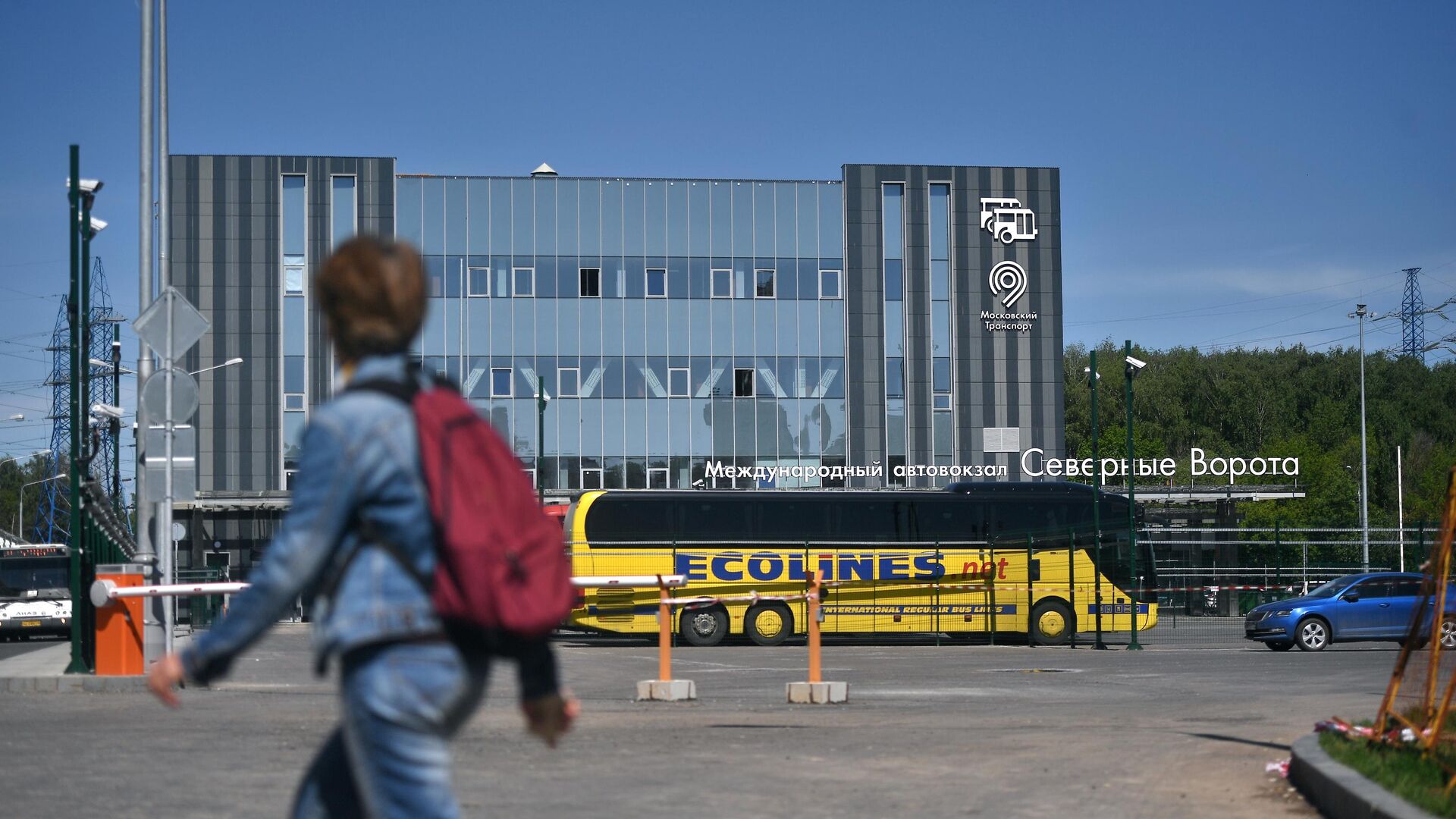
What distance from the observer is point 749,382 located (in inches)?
2393

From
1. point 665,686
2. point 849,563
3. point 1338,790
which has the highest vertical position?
point 1338,790

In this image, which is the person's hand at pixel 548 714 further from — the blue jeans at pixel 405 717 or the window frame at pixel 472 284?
the window frame at pixel 472 284

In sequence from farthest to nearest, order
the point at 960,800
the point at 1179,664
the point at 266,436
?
the point at 266,436 → the point at 1179,664 → the point at 960,800

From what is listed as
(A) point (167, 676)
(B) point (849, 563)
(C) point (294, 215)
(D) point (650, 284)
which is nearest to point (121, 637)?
(A) point (167, 676)

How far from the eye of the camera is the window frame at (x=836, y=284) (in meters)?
60.8

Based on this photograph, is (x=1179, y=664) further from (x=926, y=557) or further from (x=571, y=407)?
(x=571, y=407)

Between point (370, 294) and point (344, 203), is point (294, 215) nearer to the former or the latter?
point (344, 203)

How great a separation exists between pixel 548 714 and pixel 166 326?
46.6 feet

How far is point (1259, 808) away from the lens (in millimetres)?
8156

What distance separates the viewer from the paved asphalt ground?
812 cm

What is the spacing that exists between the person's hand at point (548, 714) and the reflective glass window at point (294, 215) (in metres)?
57.4

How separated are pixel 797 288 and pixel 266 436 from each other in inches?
796

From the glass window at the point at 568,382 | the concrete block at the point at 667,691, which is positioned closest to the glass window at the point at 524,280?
the glass window at the point at 568,382

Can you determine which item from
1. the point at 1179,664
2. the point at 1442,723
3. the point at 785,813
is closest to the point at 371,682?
the point at 785,813
